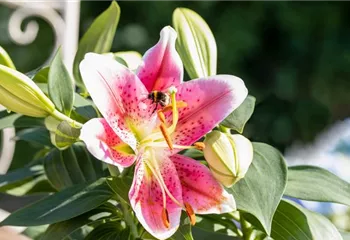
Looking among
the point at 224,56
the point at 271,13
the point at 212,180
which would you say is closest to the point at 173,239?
the point at 212,180

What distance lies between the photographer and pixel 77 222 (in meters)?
0.52

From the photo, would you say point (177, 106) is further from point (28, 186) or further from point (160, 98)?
point (28, 186)

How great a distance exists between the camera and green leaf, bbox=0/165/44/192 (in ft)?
2.00

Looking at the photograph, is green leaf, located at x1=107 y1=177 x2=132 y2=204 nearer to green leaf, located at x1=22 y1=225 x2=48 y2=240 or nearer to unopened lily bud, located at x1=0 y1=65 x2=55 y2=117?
unopened lily bud, located at x1=0 y1=65 x2=55 y2=117

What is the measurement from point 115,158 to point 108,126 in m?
0.02

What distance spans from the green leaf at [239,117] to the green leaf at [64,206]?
87 millimetres

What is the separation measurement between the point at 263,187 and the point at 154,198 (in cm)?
6

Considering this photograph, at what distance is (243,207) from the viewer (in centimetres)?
47

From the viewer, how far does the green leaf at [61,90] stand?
1.63 ft

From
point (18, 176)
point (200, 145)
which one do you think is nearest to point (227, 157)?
point (200, 145)

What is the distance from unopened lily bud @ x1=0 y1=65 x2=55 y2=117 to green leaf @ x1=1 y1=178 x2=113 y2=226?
0.19 feet

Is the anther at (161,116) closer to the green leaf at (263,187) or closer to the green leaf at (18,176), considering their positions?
the green leaf at (263,187)

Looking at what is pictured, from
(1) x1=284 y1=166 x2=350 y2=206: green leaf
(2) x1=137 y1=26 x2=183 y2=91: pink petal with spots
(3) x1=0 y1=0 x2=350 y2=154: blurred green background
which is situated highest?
(2) x1=137 y1=26 x2=183 y2=91: pink petal with spots

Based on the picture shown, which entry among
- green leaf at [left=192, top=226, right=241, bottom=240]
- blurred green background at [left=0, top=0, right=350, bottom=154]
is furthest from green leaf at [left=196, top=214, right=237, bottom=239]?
blurred green background at [left=0, top=0, right=350, bottom=154]
